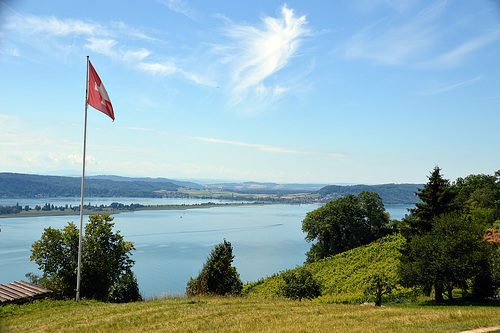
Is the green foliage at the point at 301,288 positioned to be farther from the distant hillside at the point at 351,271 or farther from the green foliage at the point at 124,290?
the green foliage at the point at 124,290

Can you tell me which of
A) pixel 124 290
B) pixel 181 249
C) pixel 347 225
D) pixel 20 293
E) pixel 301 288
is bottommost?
pixel 181 249

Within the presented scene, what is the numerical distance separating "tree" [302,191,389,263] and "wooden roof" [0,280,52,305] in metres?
51.9

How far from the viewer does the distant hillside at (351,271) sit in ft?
110

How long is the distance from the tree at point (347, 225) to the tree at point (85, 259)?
1891 inches

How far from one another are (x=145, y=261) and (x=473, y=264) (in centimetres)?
6982

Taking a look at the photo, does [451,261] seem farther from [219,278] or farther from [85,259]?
[85,259]

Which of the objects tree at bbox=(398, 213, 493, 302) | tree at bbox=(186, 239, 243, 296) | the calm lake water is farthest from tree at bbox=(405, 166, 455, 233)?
the calm lake water

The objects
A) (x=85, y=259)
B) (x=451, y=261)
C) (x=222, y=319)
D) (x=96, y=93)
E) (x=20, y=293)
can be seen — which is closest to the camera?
(x=222, y=319)

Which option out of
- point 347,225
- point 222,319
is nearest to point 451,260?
point 222,319

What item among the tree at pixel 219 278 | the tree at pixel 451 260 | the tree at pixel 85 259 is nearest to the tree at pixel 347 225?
the tree at pixel 451 260

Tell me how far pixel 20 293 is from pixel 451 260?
24.3 meters

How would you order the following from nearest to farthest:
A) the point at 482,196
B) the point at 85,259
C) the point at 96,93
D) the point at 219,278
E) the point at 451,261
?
the point at 96,93 → the point at 85,259 → the point at 451,261 → the point at 219,278 → the point at 482,196

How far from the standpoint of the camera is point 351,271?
40.3 m

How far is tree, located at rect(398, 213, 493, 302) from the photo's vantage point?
63.5 feet
